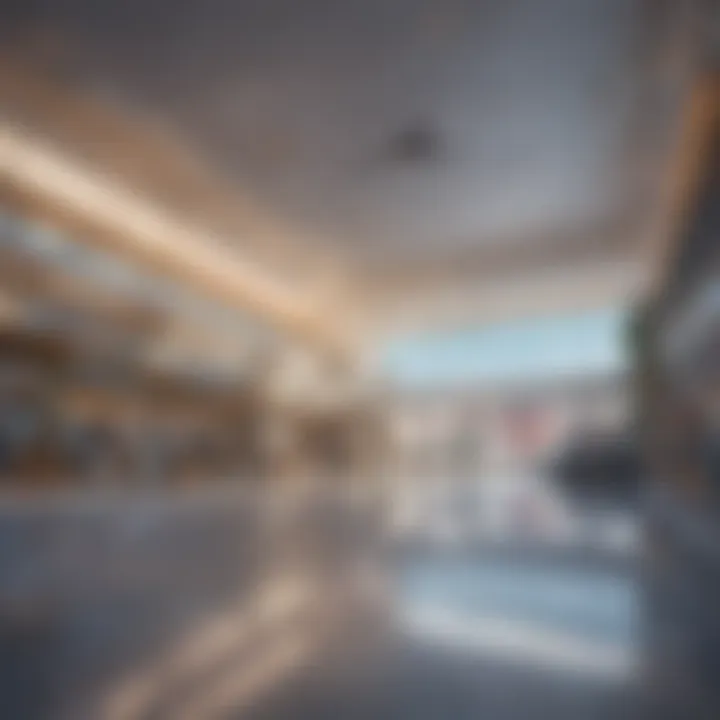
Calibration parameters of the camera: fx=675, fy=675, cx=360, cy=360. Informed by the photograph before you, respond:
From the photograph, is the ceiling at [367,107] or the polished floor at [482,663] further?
the ceiling at [367,107]

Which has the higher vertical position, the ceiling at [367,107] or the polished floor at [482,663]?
the ceiling at [367,107]

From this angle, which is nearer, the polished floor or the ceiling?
the polished floor

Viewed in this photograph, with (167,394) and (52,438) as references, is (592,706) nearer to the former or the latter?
(52,438)

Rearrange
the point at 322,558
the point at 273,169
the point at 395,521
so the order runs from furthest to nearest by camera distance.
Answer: the point at 273,169, the point at 395,521, the point at 322,558

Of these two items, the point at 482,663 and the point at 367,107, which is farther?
the point at 367,107

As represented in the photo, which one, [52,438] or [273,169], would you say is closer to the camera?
[273,169]

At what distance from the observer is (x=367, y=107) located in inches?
114

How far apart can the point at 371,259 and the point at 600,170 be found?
201 cm

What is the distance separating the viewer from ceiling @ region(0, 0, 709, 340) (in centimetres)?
229

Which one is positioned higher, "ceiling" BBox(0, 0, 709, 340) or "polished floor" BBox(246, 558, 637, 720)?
"ceiling" BBox(0, 0, 709, 340)

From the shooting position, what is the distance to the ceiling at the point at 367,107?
90.0 inches

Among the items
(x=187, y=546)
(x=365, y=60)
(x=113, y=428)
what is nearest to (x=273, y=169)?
(x=365, y=60)

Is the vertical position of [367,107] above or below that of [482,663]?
above

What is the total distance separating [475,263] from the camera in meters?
5.49
